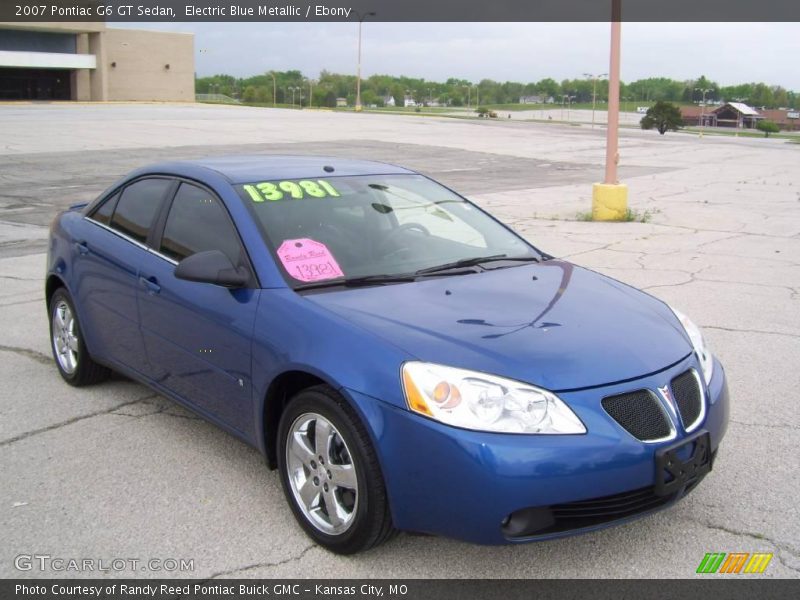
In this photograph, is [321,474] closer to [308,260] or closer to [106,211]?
[308,260]

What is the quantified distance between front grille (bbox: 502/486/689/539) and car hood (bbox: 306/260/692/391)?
1.38ft

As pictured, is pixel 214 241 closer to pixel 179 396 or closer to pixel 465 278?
pixel 179 396

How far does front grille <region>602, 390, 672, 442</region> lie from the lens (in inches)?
127

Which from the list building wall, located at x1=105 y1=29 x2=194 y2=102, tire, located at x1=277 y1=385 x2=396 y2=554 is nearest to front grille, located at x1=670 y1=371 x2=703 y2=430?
tire, located at x1=277 y1=385 x2=396 y2=554

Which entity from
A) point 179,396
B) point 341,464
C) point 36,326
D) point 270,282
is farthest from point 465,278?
point 36,326

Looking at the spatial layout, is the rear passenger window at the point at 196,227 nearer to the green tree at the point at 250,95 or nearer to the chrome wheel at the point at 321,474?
the chrome wheel at the point at 321,474

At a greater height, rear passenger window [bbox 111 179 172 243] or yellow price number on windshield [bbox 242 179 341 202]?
yellow price number on windshield [bbox 242 179 341 202]

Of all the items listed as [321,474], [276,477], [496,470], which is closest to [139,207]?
[276,477]

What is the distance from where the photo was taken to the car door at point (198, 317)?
3.97m

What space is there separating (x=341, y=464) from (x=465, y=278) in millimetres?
1203

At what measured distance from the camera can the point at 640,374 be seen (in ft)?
11.1

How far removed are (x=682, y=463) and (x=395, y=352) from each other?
1.16 metres

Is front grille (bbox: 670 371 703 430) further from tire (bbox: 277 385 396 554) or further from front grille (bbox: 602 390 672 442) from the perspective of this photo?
tire (bbox: 277 385 396 554)

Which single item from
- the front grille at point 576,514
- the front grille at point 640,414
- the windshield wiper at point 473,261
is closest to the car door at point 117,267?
the windshield wiper at point 473,261
